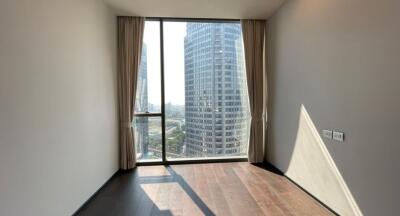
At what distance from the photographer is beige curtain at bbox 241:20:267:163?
4836mm

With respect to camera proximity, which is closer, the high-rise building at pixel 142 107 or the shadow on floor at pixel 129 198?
the shadow on floor at pixel 129 198

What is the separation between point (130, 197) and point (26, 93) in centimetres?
191

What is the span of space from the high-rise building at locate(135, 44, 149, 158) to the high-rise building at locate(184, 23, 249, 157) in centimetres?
78

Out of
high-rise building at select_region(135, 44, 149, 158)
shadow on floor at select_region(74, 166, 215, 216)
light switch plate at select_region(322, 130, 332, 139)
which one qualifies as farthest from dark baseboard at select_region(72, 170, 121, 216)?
light switch plate at select_region(322, 130, 332, 139)

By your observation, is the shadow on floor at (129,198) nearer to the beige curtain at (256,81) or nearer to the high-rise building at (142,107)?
the high-rise building at (142,107)

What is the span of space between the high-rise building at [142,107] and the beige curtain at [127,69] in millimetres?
169

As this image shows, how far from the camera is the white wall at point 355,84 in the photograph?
6.68 feet

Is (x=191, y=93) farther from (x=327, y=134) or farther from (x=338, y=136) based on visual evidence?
(x=338, y=136)

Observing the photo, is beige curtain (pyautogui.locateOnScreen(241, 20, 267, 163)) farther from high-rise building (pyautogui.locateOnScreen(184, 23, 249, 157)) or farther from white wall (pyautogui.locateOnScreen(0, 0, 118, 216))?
white wall (pyautogui.locateOnScreen(0, 0, 118, 216))

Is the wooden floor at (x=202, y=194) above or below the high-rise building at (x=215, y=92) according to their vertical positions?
below

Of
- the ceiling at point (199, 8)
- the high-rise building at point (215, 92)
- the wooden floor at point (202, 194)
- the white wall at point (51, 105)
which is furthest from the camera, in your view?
the high-rise building at point (215, 92)

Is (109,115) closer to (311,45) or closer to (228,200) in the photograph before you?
(228,200)

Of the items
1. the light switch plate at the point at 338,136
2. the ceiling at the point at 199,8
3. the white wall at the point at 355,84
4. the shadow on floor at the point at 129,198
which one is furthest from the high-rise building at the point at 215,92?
the light switch plate at the point at 338,136

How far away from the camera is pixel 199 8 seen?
4.20 metres
